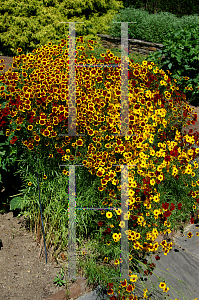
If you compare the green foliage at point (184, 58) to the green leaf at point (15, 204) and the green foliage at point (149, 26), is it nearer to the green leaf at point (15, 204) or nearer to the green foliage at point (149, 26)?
the green foliage at point (149, 26)

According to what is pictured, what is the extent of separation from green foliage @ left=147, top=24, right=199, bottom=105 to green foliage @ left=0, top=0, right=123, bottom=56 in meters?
3.32

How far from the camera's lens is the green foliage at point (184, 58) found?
6.07 metres

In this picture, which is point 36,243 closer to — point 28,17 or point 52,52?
point 52,52

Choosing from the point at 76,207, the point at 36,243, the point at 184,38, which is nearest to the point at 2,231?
the point at 36,243

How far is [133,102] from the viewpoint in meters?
3.47

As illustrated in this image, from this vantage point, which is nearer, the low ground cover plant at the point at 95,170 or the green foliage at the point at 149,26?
the low ground cover plant at the point at 95,170

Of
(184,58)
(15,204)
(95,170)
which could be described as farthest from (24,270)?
(184,58)

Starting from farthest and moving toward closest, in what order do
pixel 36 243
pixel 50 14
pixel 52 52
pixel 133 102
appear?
pixel 50 14
pixel 52 52
pixel 133 102
pixel 36 243

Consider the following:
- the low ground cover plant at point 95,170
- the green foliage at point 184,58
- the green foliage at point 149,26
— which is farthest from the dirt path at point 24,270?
the green foliage at point 149,26

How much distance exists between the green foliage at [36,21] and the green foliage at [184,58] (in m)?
3.32

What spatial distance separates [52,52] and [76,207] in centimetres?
224

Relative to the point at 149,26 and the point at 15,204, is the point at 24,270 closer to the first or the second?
the point at 15,204

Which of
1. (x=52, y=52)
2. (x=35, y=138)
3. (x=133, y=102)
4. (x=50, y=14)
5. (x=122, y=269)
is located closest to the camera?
(x=122, y=269)

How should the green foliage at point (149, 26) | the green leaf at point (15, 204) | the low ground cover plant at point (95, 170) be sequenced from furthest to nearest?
the green foliage at point (149, 26) < the green leaf at point (15, 204) < the low ground cover plant at point (95, 170)
